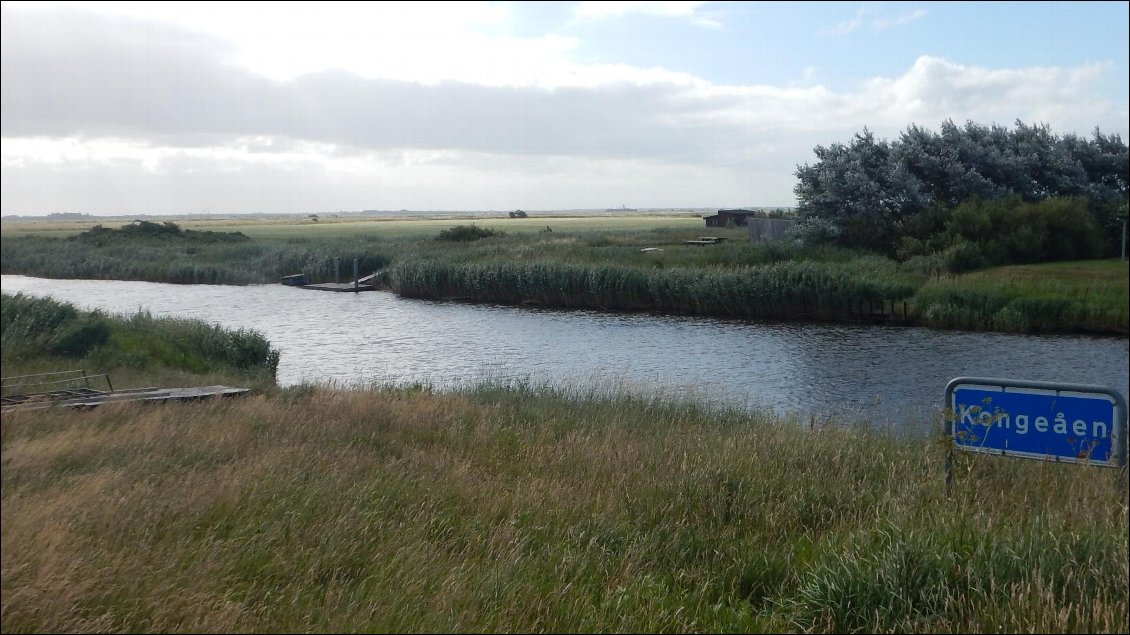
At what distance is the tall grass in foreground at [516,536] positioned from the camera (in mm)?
3703

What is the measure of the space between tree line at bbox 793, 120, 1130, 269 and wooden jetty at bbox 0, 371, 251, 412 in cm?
737

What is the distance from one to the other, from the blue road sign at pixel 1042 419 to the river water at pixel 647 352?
179 centimetres

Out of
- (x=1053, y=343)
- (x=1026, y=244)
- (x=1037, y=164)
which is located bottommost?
(x=1053, y=343)

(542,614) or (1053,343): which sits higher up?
(1053,343)

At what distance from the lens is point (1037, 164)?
1033 cm

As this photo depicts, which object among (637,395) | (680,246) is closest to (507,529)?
(637,395)

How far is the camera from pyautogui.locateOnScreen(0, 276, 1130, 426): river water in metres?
11.3

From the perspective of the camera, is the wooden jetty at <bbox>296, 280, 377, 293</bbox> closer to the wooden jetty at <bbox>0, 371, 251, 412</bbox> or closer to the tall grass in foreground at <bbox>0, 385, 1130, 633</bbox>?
the wooden jetty at <bbox>0, 371, 251, 412</bbox>

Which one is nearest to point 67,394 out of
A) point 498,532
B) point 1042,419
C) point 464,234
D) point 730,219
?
point 498,532

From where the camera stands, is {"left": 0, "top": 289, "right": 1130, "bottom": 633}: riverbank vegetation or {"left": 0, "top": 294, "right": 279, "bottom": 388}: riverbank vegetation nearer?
{"left": 0, "top": 289, "right": 1130, "bottom": 633}: riverbank vegetation

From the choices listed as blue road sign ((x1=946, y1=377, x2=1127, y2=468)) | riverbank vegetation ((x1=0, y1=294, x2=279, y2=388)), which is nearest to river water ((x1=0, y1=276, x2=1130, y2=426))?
riverbank vegetation ((x1=0, y1=294, x2=279, y2=388))

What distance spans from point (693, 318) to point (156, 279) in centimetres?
1796

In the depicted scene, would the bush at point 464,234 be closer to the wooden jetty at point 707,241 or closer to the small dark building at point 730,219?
the wooden jetty at point 707,241

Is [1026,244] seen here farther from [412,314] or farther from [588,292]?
[588,292]
